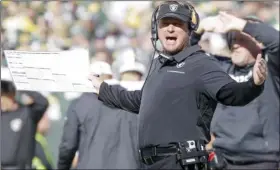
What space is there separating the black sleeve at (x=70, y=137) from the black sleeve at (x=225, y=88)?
3203 millimetres

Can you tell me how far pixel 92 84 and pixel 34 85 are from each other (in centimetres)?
44

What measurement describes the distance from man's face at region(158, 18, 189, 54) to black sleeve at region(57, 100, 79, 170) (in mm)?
2957

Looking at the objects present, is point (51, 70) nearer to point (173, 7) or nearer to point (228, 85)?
point (173, 7)

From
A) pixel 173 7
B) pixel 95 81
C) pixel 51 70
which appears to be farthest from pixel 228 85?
pixel 51 70

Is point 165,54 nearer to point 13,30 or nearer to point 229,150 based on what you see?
point 229,150

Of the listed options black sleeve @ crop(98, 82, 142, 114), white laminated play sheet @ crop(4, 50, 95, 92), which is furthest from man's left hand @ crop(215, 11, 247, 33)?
white laminated play sheet @ crop(4, 50, 95, 92)

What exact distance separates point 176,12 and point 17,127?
4.02 meters

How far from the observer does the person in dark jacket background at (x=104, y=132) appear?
8.80 m

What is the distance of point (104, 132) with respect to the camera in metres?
8.82

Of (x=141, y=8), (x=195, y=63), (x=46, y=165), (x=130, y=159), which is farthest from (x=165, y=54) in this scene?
(x=141, y=8)

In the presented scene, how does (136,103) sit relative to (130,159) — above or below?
above

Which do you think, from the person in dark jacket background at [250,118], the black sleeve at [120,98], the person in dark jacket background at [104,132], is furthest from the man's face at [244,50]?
the black sleeve at [120,98]

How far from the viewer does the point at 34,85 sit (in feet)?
20.7

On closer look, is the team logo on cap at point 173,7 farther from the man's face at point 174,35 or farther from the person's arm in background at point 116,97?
the person's arm in background at point 116,97
